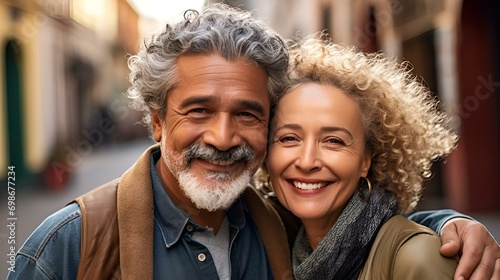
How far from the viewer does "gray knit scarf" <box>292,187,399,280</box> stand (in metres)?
2.17

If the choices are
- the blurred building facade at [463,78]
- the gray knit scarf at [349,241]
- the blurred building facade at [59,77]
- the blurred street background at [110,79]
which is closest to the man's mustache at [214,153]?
the gray knit scarf at [349,241]

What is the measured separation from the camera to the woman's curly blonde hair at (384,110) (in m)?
2.36

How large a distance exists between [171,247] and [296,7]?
37.7 feet

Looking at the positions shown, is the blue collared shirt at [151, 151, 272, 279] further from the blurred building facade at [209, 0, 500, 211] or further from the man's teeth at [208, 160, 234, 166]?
the blurred building facade at [209, 0, 500, 211]

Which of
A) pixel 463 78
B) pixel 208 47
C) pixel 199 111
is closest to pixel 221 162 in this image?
pixel 199 111

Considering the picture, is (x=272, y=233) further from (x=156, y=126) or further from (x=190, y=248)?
(x=156, y=126)

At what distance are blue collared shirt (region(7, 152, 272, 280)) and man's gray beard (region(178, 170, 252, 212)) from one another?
0.34 feet

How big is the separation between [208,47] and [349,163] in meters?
0.73

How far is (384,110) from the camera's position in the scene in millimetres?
2400

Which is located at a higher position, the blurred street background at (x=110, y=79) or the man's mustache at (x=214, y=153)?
the blurred street background at (x=110, y=79)

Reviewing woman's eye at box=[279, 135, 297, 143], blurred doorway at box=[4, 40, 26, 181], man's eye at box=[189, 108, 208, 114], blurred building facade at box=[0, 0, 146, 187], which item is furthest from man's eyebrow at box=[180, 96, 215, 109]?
blurred doorway at box=[4, 40, 26, 181]

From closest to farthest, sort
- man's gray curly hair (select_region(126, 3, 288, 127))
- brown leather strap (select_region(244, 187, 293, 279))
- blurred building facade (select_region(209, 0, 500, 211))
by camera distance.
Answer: man's gray curly hair (select_region(126, 3, 288, 127))
brown leather strap (select_region(244, 187, 293, 279))
blurred building facade (select_region(209, 0, 500, 211))

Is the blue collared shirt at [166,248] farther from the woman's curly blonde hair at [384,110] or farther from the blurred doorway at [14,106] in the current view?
the blurred doorway at [14,106]

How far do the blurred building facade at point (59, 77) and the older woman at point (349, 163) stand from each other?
432 cm
